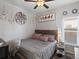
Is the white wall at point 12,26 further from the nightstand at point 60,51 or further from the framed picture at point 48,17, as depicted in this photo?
the nightstand at point 60,51

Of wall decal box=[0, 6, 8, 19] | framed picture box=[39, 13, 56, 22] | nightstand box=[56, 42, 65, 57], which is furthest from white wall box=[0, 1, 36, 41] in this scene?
nightstand box=[56, 42, 65, 57]

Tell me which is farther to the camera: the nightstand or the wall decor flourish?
the wall decor flourish

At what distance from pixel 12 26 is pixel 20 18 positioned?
0.67 m

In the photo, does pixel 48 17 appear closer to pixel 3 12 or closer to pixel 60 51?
pixel 60 51

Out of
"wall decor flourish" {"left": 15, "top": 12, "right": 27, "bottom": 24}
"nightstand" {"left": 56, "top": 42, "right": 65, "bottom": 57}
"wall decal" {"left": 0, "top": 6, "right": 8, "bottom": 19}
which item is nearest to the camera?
"nightstand" {"left": 56, "top": 42, "right": 65, "bottom": 57}

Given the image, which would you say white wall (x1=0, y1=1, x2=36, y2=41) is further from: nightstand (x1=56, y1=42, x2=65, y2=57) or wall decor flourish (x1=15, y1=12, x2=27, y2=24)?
nightstand (x1=56, y1=42, x2=65, y2=57)

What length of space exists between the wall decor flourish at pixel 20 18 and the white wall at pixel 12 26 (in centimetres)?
16

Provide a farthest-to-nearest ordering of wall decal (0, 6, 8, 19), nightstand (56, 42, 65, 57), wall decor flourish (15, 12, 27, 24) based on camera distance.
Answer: wall decor flourish (15, 12, 27, 24)
wall decal (0, 6, 8, 19)
nightstand (56, 42, 65, 57)

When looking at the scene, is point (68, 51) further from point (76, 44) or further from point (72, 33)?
point (72, 33)

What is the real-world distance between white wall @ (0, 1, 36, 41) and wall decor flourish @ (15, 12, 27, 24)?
0.53ft

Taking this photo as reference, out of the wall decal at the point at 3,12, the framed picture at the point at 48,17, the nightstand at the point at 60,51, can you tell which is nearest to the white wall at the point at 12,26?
the wall decal at the point at 3,12

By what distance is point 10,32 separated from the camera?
3877 mm

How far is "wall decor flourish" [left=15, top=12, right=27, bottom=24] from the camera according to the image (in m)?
4.21

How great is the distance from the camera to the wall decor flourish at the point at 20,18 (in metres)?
4.21
